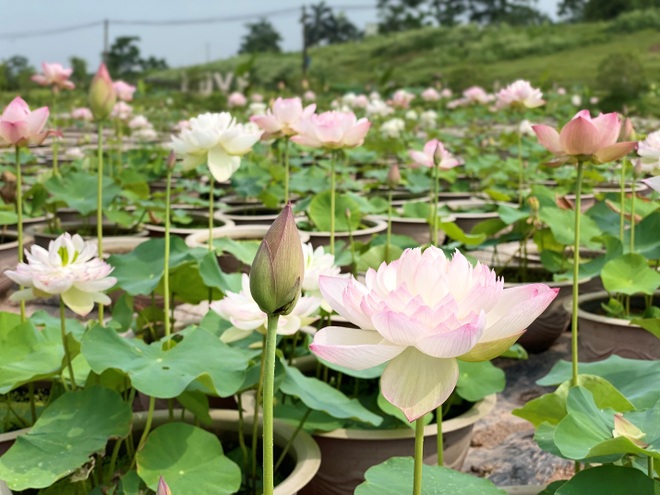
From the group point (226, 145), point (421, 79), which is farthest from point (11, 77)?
point (226, 145)

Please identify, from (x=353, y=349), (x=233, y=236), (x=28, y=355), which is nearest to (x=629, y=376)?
(x=353, y=349)

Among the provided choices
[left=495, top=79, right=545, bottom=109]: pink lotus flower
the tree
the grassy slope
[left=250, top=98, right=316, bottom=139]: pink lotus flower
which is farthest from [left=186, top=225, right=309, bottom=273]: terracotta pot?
the tree

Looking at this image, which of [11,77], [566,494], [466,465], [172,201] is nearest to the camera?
[566,494]

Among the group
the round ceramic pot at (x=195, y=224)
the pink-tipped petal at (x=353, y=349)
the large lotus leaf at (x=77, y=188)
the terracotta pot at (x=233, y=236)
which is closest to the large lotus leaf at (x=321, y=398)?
the pink-tipped petal at (x=353, y=349)

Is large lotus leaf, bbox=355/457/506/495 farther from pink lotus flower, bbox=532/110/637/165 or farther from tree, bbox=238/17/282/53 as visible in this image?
tree, bbox=238/17/282/53

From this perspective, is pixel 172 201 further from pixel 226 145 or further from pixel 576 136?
pixel 576 136

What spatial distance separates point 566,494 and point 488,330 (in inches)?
10.3

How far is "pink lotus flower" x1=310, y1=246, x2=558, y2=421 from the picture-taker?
1.66 ft

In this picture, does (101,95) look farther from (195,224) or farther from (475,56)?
(475,56)

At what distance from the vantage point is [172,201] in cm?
309

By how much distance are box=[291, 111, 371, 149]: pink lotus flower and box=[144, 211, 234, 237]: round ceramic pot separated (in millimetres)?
896

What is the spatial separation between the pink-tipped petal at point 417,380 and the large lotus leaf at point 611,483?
24 centimetres

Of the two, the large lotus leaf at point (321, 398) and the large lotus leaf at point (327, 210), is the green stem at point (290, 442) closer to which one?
the large lotus leaf at point (321, 398)

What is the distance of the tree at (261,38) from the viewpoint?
1560 inches
